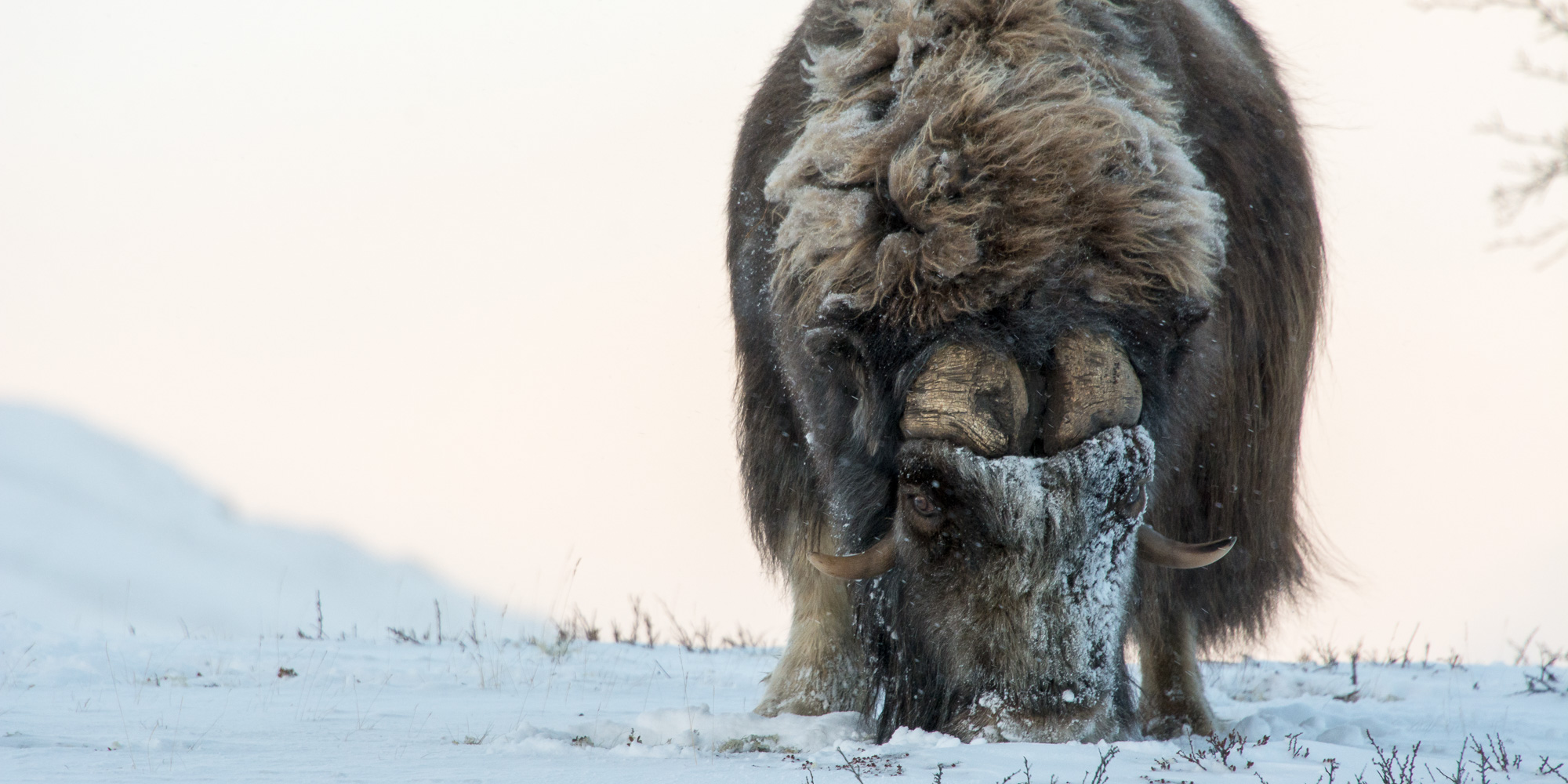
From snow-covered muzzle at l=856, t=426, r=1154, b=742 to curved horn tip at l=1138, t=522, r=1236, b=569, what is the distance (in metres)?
0.16

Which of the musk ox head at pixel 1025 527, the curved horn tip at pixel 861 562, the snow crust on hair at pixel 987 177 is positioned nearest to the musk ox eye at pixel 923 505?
the musk ox head at pixel 1025 527

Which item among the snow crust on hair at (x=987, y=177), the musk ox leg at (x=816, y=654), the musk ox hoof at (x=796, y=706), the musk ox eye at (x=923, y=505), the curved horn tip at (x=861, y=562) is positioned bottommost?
the musk ox hoof at (x=796, y=706)

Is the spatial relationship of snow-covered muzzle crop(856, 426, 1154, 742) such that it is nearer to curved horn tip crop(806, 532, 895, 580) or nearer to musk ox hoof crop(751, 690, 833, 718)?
curved horn tip crop(806, 532, 895, 580)

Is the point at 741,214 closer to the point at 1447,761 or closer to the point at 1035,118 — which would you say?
the point at 1035,118

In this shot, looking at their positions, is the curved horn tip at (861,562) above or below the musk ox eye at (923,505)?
below

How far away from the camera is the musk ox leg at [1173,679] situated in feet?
12.5

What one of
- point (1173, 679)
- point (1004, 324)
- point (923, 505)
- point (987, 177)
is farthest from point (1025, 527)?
point (1173, 679)

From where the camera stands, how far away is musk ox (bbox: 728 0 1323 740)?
2564 mm

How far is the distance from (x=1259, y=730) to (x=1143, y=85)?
74.1 inches

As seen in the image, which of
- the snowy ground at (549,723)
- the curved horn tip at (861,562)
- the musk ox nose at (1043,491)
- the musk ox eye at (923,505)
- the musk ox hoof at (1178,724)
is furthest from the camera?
the musk ox hoof at (1178,724)

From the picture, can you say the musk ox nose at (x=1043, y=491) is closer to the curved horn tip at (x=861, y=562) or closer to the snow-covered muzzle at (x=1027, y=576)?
the snow-covered muzzle at (x=1027, y=576)

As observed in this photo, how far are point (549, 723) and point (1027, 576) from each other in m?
1.40

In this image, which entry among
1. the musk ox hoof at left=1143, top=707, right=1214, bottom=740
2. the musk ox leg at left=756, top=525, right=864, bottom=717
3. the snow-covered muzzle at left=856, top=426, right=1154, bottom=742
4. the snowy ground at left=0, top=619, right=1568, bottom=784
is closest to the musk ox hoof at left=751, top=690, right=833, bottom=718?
the musk ox leg at left=756, top=525, right=864, bottom=717

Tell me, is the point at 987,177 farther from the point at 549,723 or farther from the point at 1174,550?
the point at 549,723
